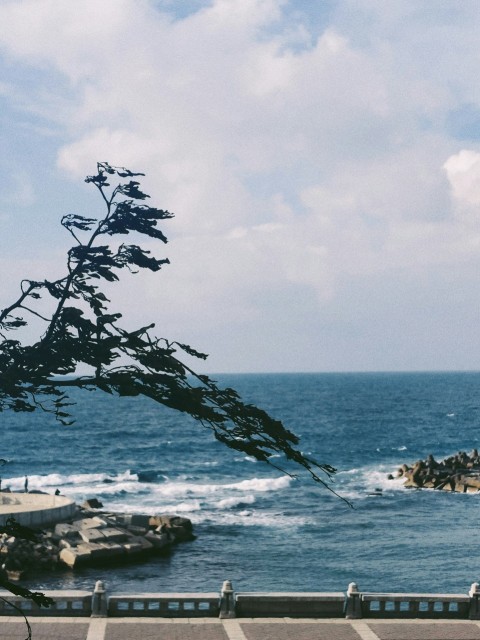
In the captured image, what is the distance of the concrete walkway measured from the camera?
77.7 feet

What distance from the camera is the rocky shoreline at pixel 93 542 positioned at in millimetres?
42938

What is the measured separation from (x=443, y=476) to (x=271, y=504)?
62.5 feet

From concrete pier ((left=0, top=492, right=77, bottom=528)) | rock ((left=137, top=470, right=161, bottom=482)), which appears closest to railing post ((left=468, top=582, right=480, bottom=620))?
concrete pier ((left=0, top=492, right=77, bottom=528))

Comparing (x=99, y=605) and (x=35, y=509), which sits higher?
(x=99, y=605)

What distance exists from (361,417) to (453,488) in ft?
271

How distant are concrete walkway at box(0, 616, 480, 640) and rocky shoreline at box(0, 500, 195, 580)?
16.5 meters

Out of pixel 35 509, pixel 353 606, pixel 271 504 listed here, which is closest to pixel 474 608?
pixel 353 606

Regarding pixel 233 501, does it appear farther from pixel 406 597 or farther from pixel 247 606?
pixel 406 597

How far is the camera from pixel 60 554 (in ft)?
143

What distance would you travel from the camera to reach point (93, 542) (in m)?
45.6

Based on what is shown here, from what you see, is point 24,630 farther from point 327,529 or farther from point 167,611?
point 327,529

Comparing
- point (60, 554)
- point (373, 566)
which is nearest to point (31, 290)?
point (60, 554)

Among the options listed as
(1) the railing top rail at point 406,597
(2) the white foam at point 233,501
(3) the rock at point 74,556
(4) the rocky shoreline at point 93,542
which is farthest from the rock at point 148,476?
(1) the railing top rail at point 406,597

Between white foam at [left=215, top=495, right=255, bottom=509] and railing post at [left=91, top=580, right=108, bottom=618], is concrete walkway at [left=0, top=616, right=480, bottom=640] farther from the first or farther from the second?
white foam at [left=215, top=495, right=255, bottom=509]
